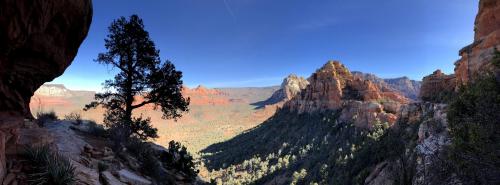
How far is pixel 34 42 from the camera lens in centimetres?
833

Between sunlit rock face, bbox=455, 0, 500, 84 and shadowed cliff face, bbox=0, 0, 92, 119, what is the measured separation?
21.7 meters

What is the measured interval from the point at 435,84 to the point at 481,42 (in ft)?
73.4

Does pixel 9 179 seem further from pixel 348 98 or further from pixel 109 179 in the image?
pixel 348 98

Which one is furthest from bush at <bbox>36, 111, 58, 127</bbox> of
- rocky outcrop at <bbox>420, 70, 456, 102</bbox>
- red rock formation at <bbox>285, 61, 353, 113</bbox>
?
red rock formation at <bbox>285, 61, 353, 113</bbox>

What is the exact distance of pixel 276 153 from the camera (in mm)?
81500

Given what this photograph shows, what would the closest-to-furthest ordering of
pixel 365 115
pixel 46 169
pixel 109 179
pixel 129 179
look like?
pixel 46 169 → pixel 109 179 → pixel 129 179 → pixel 365 115

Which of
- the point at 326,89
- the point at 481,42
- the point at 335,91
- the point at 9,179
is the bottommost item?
the point at 9,179

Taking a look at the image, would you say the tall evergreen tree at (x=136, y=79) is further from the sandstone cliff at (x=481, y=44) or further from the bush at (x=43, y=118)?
the sandstone cliff at (x=481, y=44)

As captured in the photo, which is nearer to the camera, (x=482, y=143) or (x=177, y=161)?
Answer: (x=482, y=143)

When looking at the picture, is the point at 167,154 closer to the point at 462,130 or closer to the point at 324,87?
the point at 462,130

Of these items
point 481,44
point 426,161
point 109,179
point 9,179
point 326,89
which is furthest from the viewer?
point 326,89

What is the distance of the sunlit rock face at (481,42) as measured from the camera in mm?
21691

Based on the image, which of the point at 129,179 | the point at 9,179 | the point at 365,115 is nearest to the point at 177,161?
the point at 129,179

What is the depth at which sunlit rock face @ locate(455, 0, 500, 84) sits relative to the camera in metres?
21.7
